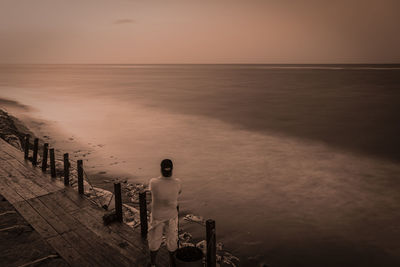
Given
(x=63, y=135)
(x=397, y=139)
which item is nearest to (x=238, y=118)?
(x=397, y=139)

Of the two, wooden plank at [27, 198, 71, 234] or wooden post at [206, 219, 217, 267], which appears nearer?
wooden post at [206, 219, 217, 267]

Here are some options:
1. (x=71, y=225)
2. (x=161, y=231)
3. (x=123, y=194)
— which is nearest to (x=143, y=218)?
(x=161, y=231)

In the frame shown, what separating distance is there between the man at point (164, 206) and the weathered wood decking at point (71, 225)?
2.23 feet

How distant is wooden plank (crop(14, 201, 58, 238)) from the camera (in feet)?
22.4

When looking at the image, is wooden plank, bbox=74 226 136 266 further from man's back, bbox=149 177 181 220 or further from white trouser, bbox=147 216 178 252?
man's back, bbox=149 177 181 220

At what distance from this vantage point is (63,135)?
24.1 m

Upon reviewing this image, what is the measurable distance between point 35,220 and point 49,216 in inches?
12.9

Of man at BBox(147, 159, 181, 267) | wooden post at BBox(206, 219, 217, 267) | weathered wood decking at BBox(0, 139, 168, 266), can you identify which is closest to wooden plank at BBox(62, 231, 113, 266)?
weathered wood decking at BBox(0, 139, 168, 266)

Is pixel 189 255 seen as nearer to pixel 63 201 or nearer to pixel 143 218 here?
pixel 143 218

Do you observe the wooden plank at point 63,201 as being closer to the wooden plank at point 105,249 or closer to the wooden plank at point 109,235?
the wooden plank at point 109,235

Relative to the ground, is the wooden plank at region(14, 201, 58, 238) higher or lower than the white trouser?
lower

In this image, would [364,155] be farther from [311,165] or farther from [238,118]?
[238,118]

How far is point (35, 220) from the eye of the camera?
7359 millimetres

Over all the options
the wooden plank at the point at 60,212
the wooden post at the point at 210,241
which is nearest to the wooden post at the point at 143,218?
the wooden plank at the point at 60,212
